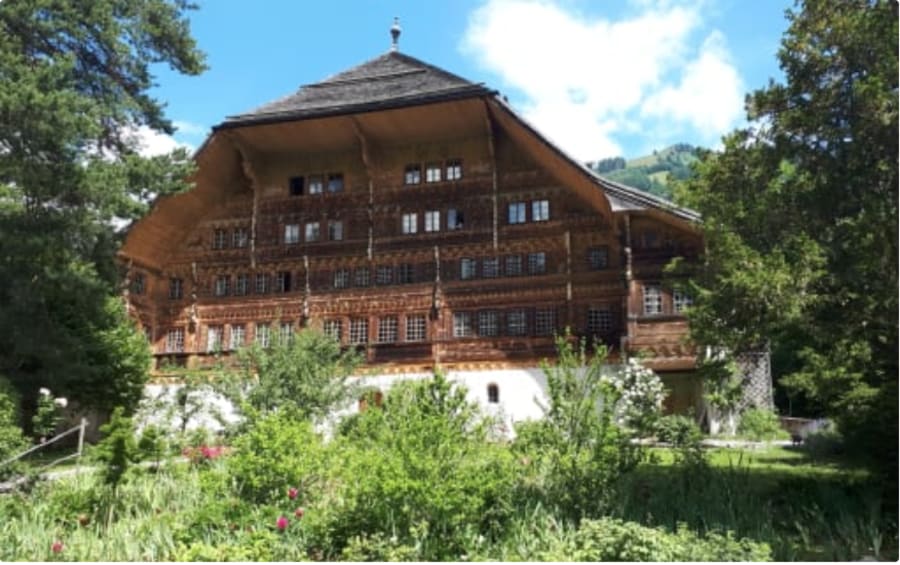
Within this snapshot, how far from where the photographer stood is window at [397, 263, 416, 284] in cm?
2942

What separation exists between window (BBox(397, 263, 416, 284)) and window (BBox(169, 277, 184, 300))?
8.90 metres

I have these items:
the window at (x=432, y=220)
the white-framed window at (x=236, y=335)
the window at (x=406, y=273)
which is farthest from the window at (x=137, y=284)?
the window at (x=432, y=220)

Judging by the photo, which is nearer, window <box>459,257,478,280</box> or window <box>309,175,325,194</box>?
window <box>459,257,478,280</box>

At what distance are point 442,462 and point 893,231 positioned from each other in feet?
18.2

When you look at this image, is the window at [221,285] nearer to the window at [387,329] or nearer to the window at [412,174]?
the window at [387,329]

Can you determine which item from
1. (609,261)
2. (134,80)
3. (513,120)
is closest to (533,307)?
(609,261)

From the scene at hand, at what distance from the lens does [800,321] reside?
9.95 meters

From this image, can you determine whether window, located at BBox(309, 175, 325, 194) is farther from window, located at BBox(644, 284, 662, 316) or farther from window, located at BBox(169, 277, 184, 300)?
window, located at BBox(644, 284, 662, 316)

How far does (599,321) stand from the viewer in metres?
27.0

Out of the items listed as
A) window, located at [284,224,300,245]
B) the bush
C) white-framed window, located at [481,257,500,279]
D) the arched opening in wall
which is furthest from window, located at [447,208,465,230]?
the bush

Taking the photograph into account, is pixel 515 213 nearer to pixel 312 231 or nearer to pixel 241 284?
pixel 312 231

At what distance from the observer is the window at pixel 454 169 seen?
2975cm

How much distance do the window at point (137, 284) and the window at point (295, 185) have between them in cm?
652

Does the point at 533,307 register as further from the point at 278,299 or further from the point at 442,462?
the point at 442,462
